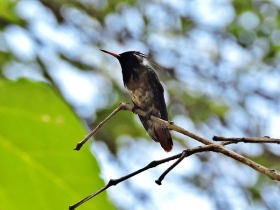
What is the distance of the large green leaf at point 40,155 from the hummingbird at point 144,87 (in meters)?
1.04

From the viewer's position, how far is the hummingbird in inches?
59.0

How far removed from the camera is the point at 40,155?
0.36 meters

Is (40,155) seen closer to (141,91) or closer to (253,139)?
(253,139)

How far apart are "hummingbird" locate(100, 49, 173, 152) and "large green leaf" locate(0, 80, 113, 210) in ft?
3.40

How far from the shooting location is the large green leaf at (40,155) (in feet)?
1.15

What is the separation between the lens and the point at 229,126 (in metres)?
3.95

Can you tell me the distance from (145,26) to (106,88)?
0.68 metres

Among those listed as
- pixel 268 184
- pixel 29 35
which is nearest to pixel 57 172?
→ pixel 29 35

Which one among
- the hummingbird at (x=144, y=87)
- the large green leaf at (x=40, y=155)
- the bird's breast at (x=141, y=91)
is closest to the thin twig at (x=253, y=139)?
the large green leaf at (x=40, y=155)

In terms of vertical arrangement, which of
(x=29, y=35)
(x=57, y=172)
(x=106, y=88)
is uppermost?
(x=106, y=88)

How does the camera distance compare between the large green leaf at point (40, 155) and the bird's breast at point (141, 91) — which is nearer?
the large green leaf at point (40, 155)

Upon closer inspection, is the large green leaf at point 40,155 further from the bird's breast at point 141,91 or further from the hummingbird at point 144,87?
the bird's breast at point 141,91

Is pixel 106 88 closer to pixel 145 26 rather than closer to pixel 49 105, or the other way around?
pixel 145 26

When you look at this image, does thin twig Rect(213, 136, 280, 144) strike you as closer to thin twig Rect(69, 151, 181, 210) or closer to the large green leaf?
thin twig Rect(69, 151, 181, 210)
